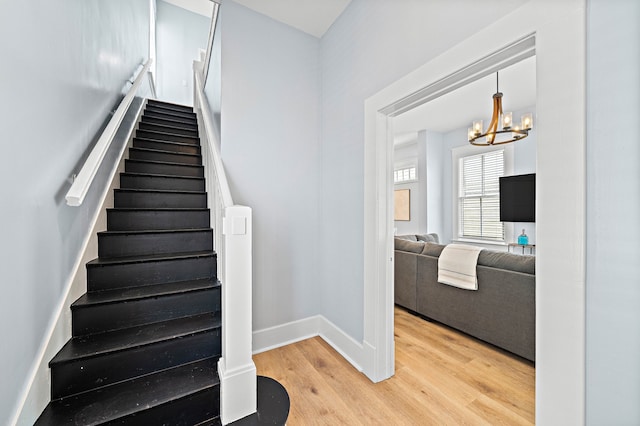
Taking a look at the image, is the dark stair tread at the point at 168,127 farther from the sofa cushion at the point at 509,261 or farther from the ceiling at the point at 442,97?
the sofa cushion at the point at 509,261

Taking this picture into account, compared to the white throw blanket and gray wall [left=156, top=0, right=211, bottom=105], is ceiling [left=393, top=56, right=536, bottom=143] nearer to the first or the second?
the white throw blanket

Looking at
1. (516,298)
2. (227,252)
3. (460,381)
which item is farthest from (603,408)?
(227,252)

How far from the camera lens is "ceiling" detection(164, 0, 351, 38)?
7.09 ft

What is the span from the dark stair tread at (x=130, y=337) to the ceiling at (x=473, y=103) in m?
2.77

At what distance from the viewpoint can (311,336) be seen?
2.48 meters

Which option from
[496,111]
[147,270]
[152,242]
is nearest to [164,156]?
[152,242]

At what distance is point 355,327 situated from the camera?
2.09 metres

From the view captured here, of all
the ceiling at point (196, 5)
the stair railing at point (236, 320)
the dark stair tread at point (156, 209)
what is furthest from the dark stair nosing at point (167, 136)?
the ceiling at point (196, 5)

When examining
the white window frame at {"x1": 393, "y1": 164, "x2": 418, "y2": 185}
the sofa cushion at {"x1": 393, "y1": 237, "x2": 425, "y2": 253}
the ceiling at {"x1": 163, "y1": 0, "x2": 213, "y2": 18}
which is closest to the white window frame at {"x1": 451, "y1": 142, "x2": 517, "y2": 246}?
the white window frame at {"x1": 393, "y1": 164, "x2": 418, "y2": 185}

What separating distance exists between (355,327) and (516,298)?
4.23ft

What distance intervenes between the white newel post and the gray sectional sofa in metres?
1.99

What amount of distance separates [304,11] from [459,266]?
105 inches

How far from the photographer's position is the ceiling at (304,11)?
7.09 ft

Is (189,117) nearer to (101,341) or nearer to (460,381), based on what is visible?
(101,341)
